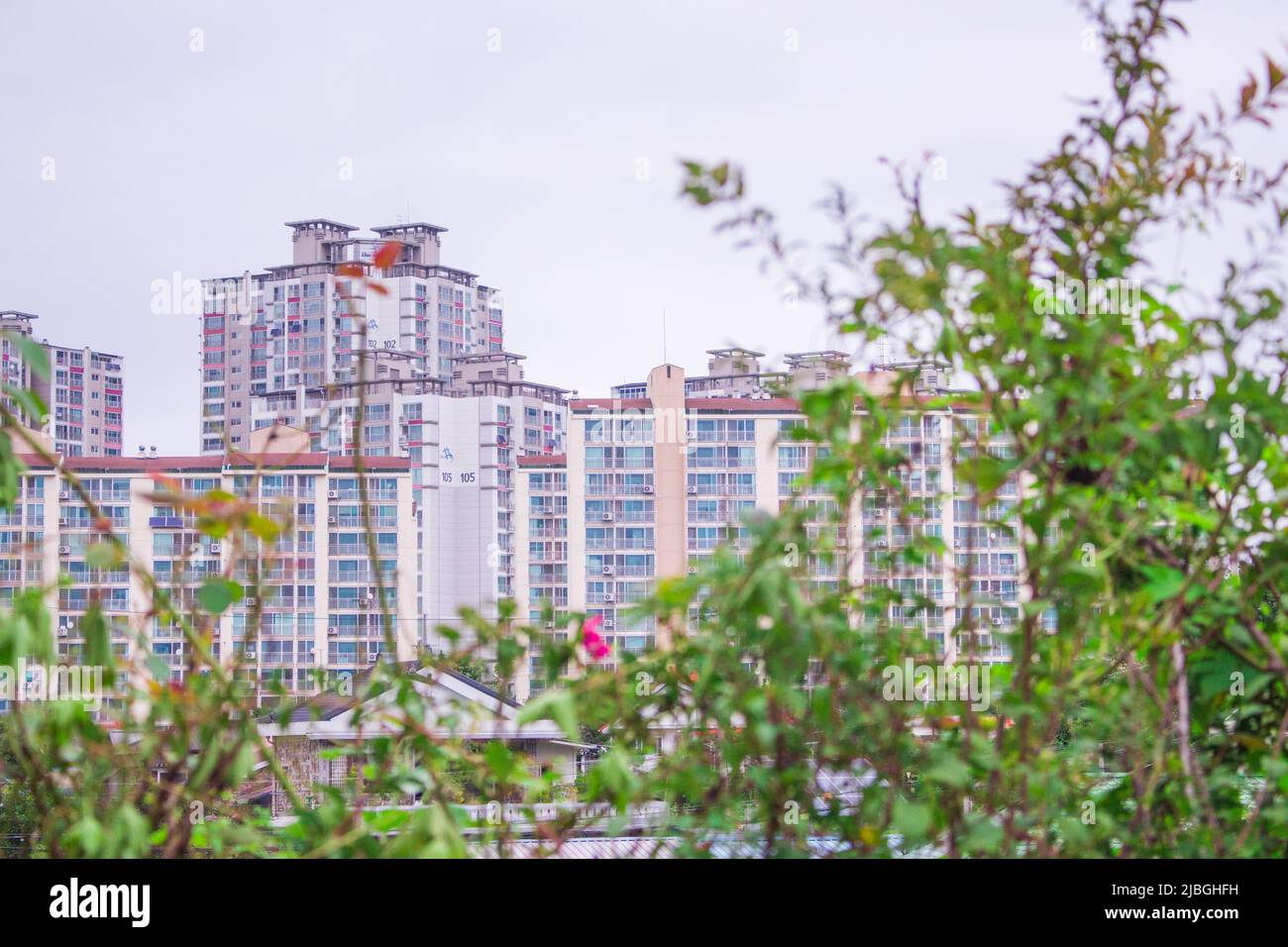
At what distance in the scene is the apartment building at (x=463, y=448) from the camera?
39.2 metres

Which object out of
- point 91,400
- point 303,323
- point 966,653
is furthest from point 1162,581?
point 91,400

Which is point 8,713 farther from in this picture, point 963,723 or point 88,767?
point 963,723

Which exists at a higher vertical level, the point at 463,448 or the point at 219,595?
the point at 463,448

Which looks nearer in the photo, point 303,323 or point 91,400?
point 303,323

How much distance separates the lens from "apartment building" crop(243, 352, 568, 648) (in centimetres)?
3916

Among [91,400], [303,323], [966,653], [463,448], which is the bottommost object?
[966,653]

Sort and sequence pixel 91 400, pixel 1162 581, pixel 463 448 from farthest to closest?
pixel 91 400
pixel 463 448
pixel 1162 581

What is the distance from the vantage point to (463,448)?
136 feet

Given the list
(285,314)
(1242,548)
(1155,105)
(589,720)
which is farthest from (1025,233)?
(285,314)

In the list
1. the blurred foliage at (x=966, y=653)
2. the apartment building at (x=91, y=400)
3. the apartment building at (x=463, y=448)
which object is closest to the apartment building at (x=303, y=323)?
the apartment building at (x=91, y=400)

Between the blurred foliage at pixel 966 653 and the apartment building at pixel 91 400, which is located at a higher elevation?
the apartment building at pixel 91 400

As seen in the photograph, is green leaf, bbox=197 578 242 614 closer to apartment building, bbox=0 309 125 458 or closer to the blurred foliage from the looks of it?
the blurred foliage

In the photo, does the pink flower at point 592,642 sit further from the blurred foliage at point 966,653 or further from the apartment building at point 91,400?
A: the apartment building at point 91,400

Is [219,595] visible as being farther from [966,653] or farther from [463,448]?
[463,448]
